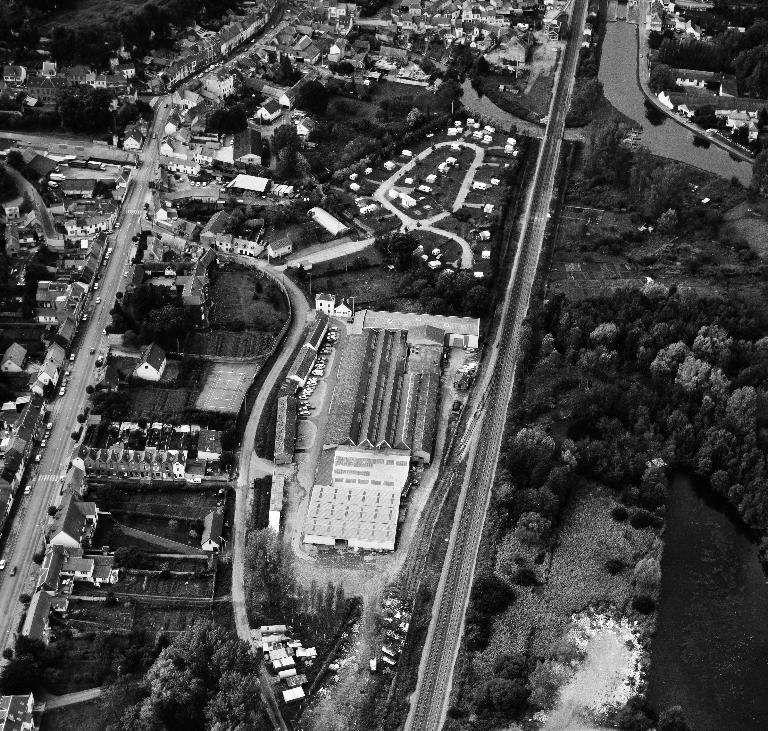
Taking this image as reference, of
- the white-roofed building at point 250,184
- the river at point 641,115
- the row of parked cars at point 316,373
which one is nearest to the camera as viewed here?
the row of parked cars at point 316,373

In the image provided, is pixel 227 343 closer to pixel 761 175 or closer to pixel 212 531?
pixel 212 531

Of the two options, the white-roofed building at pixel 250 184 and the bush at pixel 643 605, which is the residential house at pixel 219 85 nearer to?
the white-roofed building at pixel 250 184

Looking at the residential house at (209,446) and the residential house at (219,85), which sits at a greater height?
the residential house at (219,85)

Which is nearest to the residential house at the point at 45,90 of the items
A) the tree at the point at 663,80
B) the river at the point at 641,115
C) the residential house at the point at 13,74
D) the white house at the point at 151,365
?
the residential house at the point at 13,74

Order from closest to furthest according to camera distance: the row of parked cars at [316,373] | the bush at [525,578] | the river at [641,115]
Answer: the bush at [525,578] → the row of parked cars at [316,373] → the river at [641,115]

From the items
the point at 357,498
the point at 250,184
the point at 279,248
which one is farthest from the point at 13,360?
the point at 250,184

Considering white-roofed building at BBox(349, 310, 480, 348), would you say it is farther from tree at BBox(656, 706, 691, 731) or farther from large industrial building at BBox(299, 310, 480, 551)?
tree at BBox(656, 706, 691, 731)

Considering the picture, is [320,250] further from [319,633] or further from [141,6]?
[141,6]
